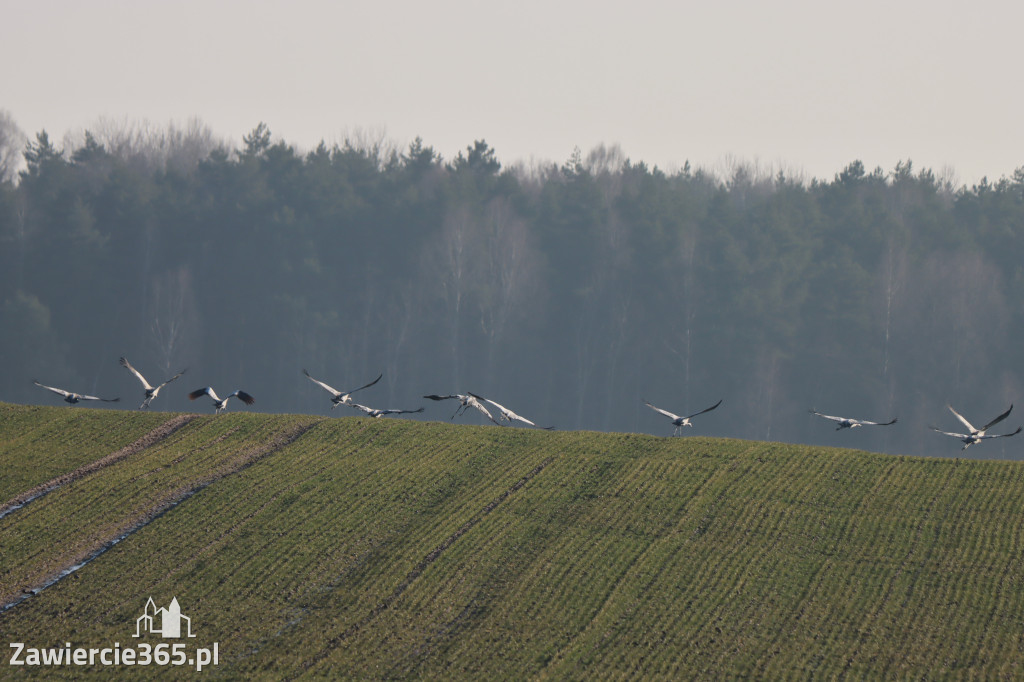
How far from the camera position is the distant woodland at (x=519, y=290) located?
9250 centimetres

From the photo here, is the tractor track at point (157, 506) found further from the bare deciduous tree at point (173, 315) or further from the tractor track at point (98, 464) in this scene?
the bare deciduous tree at point (173, 315)

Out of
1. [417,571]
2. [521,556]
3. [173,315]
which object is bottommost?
[173,315]

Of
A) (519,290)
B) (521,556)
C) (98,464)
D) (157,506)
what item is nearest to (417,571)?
(521,556)

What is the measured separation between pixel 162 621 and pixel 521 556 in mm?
10597

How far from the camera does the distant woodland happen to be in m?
92.5

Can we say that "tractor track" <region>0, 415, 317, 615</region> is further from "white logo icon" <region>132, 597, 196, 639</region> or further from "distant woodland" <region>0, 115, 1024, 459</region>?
"distant woodland" <region>0, 115, 1024, 459</region>

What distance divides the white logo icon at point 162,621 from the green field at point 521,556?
0.26 meters

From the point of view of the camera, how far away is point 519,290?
10244cm

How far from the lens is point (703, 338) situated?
95312 millimetres

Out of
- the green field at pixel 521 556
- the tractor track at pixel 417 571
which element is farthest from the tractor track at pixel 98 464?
the tractor track at pixel 417 571

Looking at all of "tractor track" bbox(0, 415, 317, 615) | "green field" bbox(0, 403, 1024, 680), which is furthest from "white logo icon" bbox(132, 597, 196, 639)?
"tractor track" bbox(0, 415, 317, 615)

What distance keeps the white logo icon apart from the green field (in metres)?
0.26

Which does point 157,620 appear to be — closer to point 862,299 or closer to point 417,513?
point 417,513

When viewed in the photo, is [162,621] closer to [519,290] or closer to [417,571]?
[417,571]
